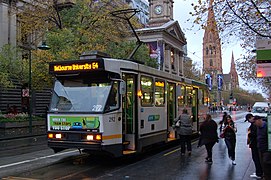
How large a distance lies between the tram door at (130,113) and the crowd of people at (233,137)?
2445 mm

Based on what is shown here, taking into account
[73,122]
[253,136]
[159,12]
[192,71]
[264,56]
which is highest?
[159,12]

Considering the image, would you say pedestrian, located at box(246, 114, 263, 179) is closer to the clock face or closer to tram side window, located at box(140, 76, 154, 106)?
tram side window, located at box(140, 76, 154, 106)

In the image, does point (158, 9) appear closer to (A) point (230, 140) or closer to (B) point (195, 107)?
(B) point (195, 107)

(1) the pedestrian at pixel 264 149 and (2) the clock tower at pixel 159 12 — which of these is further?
(2) the clock tower at pixel 159 12

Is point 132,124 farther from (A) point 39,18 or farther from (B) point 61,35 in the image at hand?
(A) point 39,18

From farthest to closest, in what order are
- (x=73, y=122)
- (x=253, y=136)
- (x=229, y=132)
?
1. (x=229, y=132)
2. (x=73, y=122)
3. (x=253, y=136)

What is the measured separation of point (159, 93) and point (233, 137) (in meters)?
3.65

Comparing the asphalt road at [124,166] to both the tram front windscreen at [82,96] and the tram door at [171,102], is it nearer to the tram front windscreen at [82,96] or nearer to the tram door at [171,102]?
the tram front windscreen at [82,96]

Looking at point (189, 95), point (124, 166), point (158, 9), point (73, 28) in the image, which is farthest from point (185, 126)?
point (158, 9)

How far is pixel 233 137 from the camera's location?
11859 millimetres

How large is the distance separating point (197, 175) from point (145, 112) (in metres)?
3.58

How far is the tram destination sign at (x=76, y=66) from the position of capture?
10.7 m

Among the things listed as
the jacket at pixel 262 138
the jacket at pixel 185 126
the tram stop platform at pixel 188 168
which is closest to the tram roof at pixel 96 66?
the jacket at pixel 185 126

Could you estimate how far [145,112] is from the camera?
499 inches
